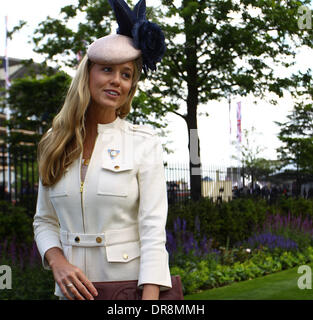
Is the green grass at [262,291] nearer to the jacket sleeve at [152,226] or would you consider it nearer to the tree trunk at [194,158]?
the tree trunk at [194,158]

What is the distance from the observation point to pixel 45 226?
2088mm

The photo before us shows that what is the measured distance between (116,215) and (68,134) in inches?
15.9

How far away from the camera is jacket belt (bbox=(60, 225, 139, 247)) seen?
6.23ft

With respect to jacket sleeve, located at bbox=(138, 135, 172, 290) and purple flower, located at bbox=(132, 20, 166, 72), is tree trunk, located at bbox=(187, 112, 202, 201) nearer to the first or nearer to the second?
purple flower, located at bbox=(132, 20, 166, 72)

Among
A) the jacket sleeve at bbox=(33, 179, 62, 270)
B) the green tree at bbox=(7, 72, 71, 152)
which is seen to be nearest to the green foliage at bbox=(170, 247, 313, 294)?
the jacket sleeve at bbox=(33, 179, 62, 270)

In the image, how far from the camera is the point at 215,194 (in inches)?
592

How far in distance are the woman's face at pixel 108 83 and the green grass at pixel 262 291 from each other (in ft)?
14.3

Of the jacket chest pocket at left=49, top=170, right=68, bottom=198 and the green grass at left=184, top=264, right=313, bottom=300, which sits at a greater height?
the jacket chest pocket at left=49, top=170, right=68, bottom=198

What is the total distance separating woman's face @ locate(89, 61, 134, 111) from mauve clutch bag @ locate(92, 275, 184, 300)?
723 mm

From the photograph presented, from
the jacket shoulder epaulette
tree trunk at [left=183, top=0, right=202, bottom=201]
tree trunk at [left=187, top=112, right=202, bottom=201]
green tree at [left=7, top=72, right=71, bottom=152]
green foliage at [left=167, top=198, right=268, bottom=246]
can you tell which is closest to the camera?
the jacket shoulder epaulette

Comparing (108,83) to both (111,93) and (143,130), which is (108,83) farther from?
(143,130)

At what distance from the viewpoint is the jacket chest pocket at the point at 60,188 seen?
195cm

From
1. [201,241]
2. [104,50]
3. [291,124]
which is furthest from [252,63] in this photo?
[291,124]
